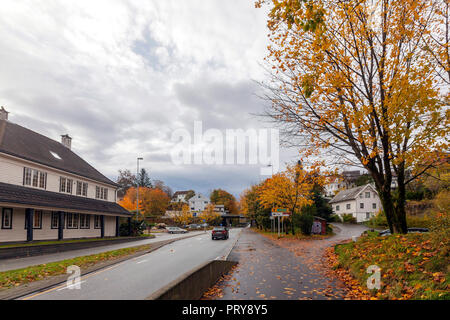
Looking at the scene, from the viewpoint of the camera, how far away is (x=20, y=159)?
24109mm

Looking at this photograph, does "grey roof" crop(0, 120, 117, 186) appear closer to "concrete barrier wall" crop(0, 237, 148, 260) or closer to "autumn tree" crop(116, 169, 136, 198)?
"concrete barrier wall" crop(0, 237, 148, 260)

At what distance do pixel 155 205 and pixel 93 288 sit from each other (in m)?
81.8

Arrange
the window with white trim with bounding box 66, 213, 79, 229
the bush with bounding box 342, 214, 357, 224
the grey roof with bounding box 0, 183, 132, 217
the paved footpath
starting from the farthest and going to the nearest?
the bush with bounding box 342, 214, 357, 224 < the window with white trim with bounding box 66, 213, 79, 229 < the grey roof with bounding box 0, 183, 132, 217 < the paved footpath

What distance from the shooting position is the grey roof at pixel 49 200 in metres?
21.4

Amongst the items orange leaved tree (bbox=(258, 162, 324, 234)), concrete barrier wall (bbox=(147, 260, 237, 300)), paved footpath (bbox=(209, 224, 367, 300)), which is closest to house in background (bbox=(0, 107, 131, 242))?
concrete barrier wall (bbox=(147, 260, 237, 300))

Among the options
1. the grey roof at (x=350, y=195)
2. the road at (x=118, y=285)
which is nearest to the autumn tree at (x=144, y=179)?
the grey roof at (x=350, y=195)

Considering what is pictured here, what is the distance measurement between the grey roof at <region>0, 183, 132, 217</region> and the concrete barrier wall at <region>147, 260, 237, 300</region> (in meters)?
17.1

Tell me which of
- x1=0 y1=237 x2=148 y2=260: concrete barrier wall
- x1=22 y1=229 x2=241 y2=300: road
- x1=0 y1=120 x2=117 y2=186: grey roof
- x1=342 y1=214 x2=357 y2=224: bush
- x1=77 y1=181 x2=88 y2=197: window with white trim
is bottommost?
x1=342 y1=214 x2=357 y2=224: bush

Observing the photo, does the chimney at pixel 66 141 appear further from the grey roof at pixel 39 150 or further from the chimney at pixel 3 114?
the chimney at pixel 3 114

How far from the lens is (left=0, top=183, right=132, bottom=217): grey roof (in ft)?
70.2

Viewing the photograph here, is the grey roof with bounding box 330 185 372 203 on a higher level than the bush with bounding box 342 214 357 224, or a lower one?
higher
